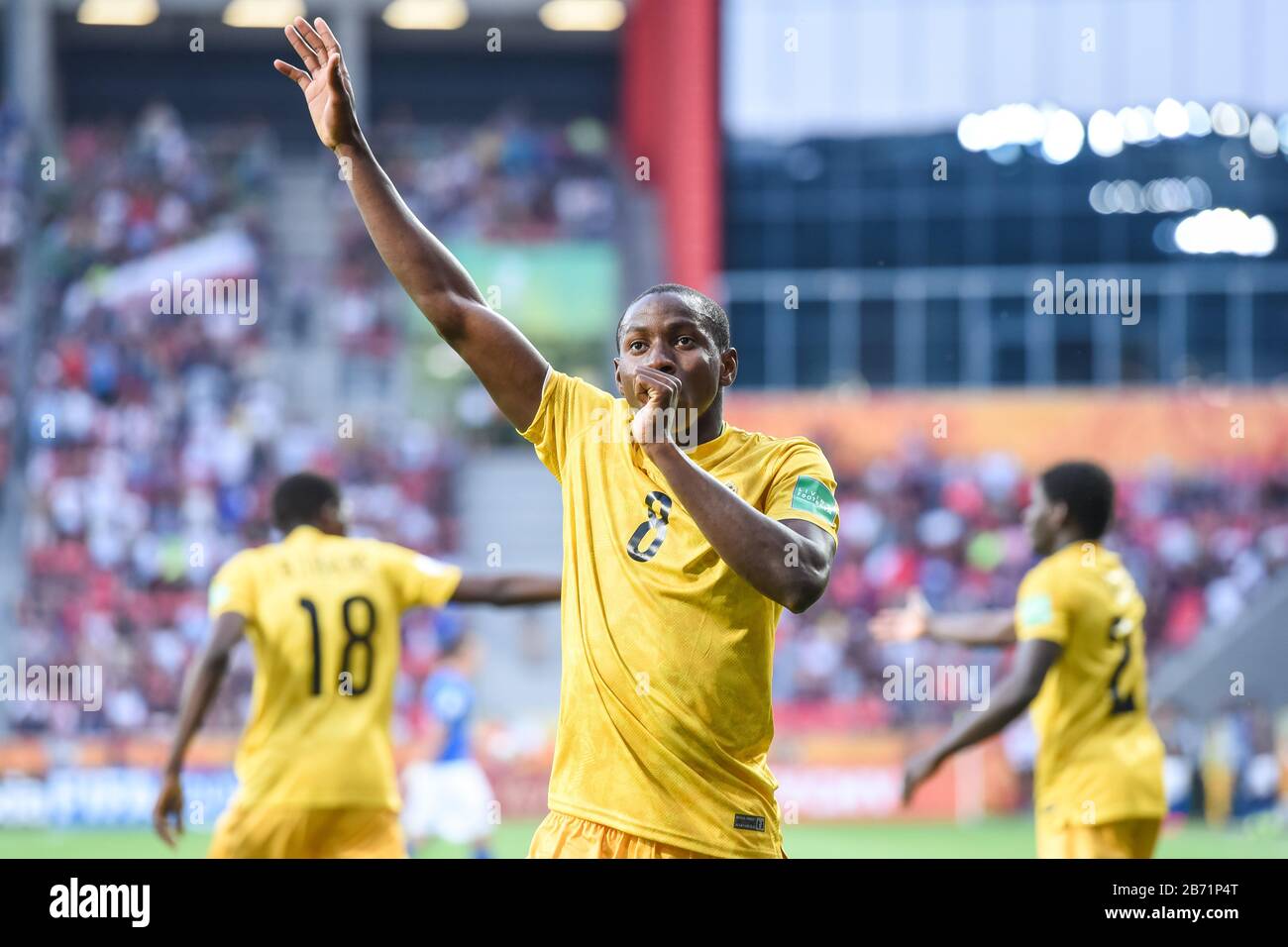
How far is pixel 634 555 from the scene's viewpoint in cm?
348

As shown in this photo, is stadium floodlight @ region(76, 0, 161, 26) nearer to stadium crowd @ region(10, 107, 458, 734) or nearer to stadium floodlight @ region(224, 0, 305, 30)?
stadium floodlight @ region(224, 0, 305, 30)

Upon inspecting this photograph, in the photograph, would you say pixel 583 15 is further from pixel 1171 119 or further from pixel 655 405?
pixel 655 405

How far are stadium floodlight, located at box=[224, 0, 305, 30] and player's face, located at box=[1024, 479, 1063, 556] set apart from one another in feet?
78.0

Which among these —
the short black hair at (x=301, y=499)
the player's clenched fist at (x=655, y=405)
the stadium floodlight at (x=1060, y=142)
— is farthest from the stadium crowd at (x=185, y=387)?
the player's clenched fist at (x=655, y=405)

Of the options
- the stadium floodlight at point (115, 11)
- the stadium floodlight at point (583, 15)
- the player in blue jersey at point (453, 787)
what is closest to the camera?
the player in blue jersey at point (453, 787)

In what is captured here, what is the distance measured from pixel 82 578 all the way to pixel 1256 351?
16.4m

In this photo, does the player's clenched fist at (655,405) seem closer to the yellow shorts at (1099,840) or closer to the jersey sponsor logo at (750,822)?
the jersey sponsor logo at (750,822)

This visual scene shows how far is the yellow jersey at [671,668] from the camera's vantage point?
11.2 feet

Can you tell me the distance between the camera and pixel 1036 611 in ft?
20.2

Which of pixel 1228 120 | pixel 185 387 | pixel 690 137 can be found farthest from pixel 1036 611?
pixel 1228 120

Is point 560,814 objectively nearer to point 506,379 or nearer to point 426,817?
point 506,379

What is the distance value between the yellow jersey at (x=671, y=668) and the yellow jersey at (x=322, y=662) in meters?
3.00

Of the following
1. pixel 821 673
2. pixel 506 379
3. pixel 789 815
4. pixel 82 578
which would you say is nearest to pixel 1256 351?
pixel 821 673
